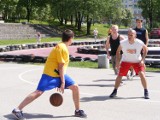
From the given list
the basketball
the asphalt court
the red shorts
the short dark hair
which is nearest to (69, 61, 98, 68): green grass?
the asphalt court

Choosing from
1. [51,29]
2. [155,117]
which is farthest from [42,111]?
[51,29]

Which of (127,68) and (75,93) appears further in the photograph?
(127,68)

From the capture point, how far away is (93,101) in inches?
376

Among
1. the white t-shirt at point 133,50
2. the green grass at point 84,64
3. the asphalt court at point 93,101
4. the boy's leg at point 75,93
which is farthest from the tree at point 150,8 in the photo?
the boy's leg at point 75,93

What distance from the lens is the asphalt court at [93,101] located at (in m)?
7.98

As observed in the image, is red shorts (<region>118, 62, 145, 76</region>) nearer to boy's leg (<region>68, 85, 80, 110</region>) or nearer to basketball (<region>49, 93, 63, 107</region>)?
boy's leg (<region>68, 85, 80, 110</region>)

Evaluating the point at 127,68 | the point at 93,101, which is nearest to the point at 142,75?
the point at 127,68

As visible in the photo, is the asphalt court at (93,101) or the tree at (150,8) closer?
the asphalt court at (93,101)

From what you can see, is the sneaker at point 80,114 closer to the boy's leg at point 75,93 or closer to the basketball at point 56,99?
the boy's leg at point 75,93

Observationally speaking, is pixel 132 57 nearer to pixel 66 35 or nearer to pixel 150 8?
pixel 66 35

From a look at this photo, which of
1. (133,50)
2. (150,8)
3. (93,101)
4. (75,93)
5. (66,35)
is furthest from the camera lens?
(150,8)

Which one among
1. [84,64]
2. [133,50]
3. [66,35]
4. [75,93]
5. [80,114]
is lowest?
[84,64]

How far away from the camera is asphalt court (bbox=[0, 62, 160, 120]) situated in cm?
798

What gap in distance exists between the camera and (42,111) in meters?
8.36
